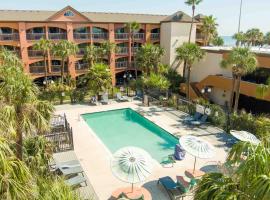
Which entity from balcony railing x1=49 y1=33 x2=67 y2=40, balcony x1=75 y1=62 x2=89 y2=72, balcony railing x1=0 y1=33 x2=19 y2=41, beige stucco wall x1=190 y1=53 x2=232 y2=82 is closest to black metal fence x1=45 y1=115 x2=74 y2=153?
beige stucco wall x1=190 y1=53 x2=232 y2=82

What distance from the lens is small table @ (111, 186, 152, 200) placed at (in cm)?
1184

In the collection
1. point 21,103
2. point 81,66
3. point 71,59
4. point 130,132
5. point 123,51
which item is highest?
point 123,51

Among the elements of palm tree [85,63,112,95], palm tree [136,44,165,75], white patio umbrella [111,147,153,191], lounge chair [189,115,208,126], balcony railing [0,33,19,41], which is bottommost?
lounge chair [189,115,208,126]

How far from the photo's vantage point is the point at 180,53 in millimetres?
29484

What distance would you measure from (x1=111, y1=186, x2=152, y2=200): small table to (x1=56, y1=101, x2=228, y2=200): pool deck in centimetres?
62

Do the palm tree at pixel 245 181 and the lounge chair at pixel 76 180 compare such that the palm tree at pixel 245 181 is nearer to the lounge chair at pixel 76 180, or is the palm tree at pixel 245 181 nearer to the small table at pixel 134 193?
the small table at pixel 134 193

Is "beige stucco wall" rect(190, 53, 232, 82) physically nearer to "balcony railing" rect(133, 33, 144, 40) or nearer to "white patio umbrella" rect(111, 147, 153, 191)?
"balcony railing" rect(133, 33, 144, 40)

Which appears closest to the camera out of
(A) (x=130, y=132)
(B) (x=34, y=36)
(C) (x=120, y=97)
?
(A) (x=130, y=132)

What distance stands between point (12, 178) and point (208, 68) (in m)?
31.3

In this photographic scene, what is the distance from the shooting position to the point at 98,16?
40844mm

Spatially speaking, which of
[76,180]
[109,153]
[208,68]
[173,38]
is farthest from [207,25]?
[76,180]

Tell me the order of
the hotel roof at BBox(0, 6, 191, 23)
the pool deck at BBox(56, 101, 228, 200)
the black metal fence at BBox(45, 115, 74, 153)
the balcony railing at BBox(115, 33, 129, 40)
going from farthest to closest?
the balcony railing at BBox(115, 33, 129, 40)
the hotel roof at BBox(0, 6, 191, 23)
the black metal fence at BBox(45, 115, 74, 153)
the pool deck at BBox(56, 101, 228, 200)

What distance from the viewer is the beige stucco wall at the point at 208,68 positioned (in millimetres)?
31178

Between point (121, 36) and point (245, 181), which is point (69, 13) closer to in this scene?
point (121, 36)
